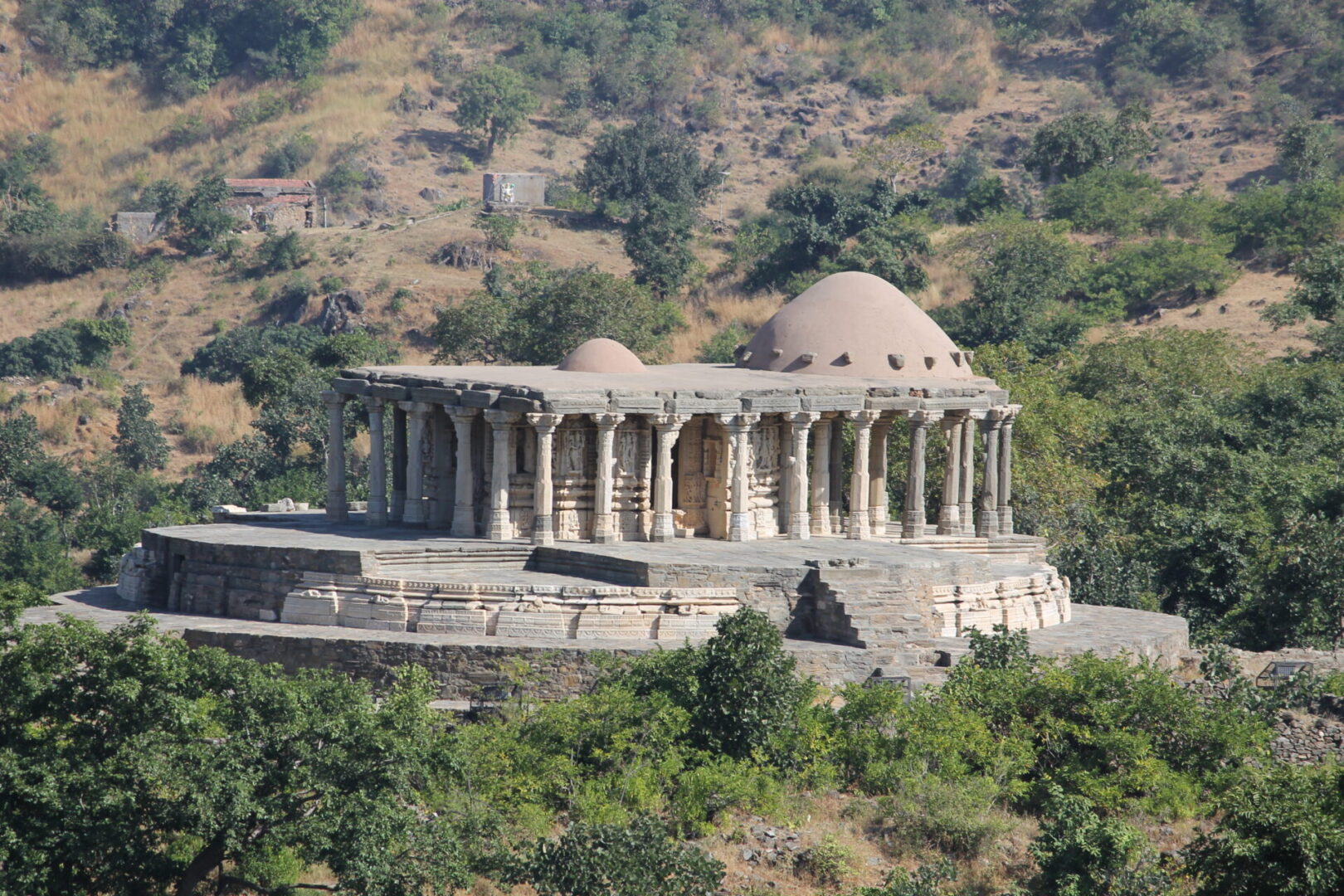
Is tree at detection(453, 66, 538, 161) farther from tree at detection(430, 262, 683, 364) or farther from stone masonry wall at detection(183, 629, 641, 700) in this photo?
stone masonry wall at detection(183, 629, 641, 700)

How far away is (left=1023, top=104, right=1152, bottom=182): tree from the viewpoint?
97.4 meters

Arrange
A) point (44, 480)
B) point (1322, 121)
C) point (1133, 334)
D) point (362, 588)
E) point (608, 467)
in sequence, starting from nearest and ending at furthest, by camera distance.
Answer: point (362, 588), point (608, 467), point (44, 480), point (1133, 334), point (1322, 121)

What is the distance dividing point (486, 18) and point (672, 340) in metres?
50.7

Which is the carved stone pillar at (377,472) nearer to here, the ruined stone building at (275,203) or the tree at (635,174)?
the tree at (635,174)

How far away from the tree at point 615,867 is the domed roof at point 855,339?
69.8ft

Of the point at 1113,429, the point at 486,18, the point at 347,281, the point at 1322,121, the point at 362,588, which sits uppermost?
the point at 486,18

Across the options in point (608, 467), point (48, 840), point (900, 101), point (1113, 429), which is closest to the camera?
point (48, 840)

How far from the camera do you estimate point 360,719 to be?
27344mm

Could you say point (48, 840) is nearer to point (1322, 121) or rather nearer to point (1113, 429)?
point (1113, 429)

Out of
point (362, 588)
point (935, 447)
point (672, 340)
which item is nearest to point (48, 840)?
point (362, 588)

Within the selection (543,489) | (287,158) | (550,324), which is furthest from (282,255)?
(543,489)

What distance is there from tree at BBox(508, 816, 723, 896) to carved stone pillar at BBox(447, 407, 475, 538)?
51.0ft

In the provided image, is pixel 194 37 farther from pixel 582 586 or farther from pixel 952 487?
pixel 582 586

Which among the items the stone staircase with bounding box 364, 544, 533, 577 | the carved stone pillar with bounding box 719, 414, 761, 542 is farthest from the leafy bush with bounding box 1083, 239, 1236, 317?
the stone staircase with bounding box 364, 544, 533, 577
